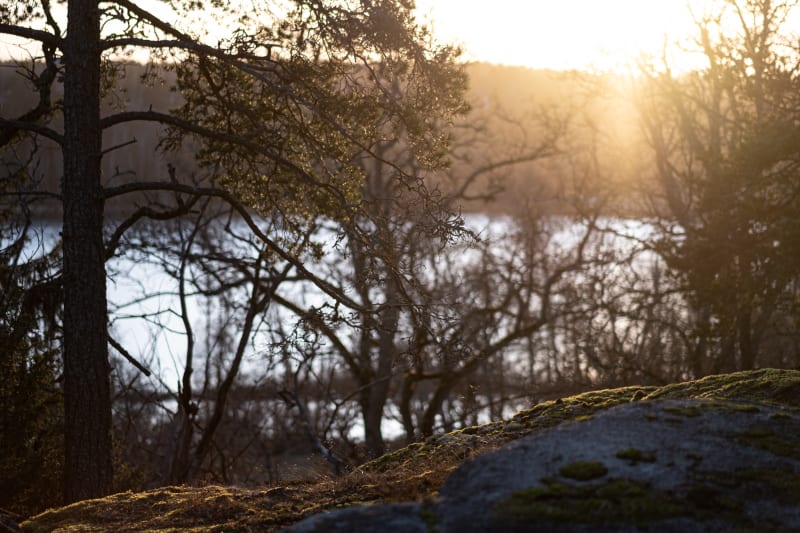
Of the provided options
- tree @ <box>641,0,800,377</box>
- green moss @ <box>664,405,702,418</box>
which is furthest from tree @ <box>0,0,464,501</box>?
tree @ <box>641,0,800,377</box>

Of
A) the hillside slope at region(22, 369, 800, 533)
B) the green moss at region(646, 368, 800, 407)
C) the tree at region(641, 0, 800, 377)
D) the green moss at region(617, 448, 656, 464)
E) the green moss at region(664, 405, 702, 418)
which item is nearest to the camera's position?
the hillside slope at region(22, 369, 800, 533)

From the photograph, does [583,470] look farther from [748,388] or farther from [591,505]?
[748,388]

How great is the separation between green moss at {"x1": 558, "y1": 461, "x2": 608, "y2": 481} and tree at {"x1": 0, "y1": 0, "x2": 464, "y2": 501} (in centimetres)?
505

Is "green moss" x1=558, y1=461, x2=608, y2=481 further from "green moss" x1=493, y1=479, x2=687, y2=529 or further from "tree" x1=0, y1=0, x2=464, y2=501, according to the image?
"tree" x1=0, y1=0, x2=464, y2=501

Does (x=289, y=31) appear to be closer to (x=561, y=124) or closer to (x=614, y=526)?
(x=614, y=526)

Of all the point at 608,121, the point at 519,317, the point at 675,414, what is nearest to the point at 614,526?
the point at 675,414

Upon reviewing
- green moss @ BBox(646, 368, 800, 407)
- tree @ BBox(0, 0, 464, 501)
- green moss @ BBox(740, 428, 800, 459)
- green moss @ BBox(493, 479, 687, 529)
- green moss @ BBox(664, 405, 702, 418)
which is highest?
tree @ BBox(0, 0, 464, 501)

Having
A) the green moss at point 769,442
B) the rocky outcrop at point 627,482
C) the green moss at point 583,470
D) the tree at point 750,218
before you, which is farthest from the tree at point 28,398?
the tree at point 750,218

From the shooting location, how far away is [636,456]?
521cm

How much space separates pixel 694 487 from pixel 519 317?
21106 mm

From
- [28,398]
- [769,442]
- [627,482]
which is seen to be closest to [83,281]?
[28,398]

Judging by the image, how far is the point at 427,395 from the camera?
126ft

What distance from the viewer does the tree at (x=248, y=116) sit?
977 cm

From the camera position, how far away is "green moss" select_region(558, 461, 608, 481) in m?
4.94
